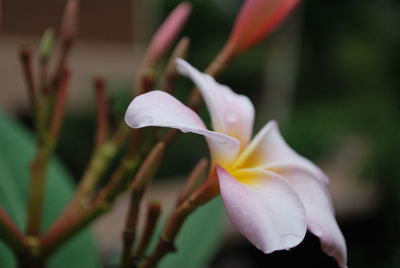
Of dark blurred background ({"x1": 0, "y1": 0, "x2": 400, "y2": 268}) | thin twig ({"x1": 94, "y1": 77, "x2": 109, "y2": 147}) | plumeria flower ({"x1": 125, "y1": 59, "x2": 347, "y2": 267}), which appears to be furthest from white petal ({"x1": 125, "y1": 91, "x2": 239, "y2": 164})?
dark blurred background ({"x1": 0, "y1": 0, "x2": 400, "y2": 268})

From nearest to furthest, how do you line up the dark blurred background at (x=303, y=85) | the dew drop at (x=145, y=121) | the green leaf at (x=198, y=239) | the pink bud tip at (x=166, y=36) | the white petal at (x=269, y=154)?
1. the dew drop at (x=145, y=121)
2. the white petal at (x=269, y=154)
3. the pink bud tip at (x=166, y=36)
4. the green leaf at (x=198, y=239)
5. the dark blurred background at (x=303, y=85)

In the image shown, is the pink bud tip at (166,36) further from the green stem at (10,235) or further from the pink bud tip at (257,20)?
the green stem at (10,235)

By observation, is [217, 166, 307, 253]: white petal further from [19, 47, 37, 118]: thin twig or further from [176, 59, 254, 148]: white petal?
[19, 47, 37, 118]: thin twig

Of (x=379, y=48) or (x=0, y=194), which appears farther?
(x=379, y=48)

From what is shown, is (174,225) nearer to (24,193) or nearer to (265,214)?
(265,214)

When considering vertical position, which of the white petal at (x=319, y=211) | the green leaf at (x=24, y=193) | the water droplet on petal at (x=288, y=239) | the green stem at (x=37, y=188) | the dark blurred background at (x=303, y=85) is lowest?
the dark blurred background at (x=303, y=85)

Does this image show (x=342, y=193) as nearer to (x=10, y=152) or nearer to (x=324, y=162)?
(x=324, y=162)

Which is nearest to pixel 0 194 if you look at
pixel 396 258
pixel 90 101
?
pixel 396 258

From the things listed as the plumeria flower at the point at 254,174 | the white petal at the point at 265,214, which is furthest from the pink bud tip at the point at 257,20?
the white petal at the point at 265,214
